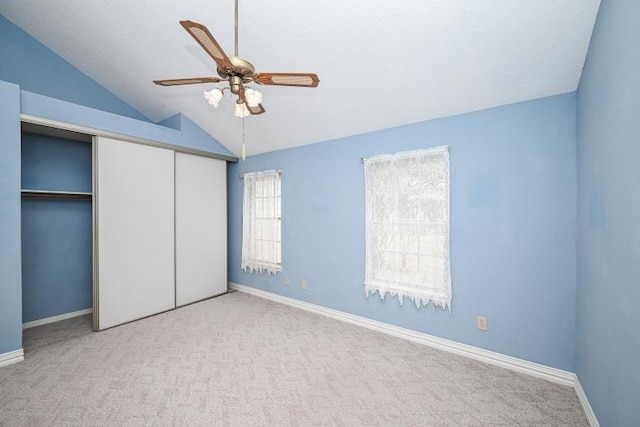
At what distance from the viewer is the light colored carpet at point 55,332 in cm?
287

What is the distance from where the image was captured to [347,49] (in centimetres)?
237

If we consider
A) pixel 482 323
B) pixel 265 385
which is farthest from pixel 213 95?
pixel 482 323

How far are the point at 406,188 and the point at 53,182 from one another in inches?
174

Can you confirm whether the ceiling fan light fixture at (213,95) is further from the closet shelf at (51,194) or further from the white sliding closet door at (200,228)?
the closet shelf at (51,194)

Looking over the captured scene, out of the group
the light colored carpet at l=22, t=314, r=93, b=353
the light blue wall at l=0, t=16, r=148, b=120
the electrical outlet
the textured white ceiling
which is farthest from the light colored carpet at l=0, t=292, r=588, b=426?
the light blue wall at l=0, t=16, r=148, b=120

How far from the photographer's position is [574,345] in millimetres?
2150

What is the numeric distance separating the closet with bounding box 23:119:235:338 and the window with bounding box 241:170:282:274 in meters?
0.61

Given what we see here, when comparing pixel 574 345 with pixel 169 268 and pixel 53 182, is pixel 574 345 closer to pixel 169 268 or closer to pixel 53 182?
pixel 169 268

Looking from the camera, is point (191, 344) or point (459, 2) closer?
point (459, 2)

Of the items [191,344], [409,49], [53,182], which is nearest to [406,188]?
[409,49]

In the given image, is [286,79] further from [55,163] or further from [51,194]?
[55,163]

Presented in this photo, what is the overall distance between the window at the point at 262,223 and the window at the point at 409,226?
1623 mm

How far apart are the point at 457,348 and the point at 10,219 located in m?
4.32

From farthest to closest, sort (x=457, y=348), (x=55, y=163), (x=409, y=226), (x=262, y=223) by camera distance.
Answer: (x=262, y=223) < (x=55, y=163) < (x=409, y=226) < (x=457, y=348)
